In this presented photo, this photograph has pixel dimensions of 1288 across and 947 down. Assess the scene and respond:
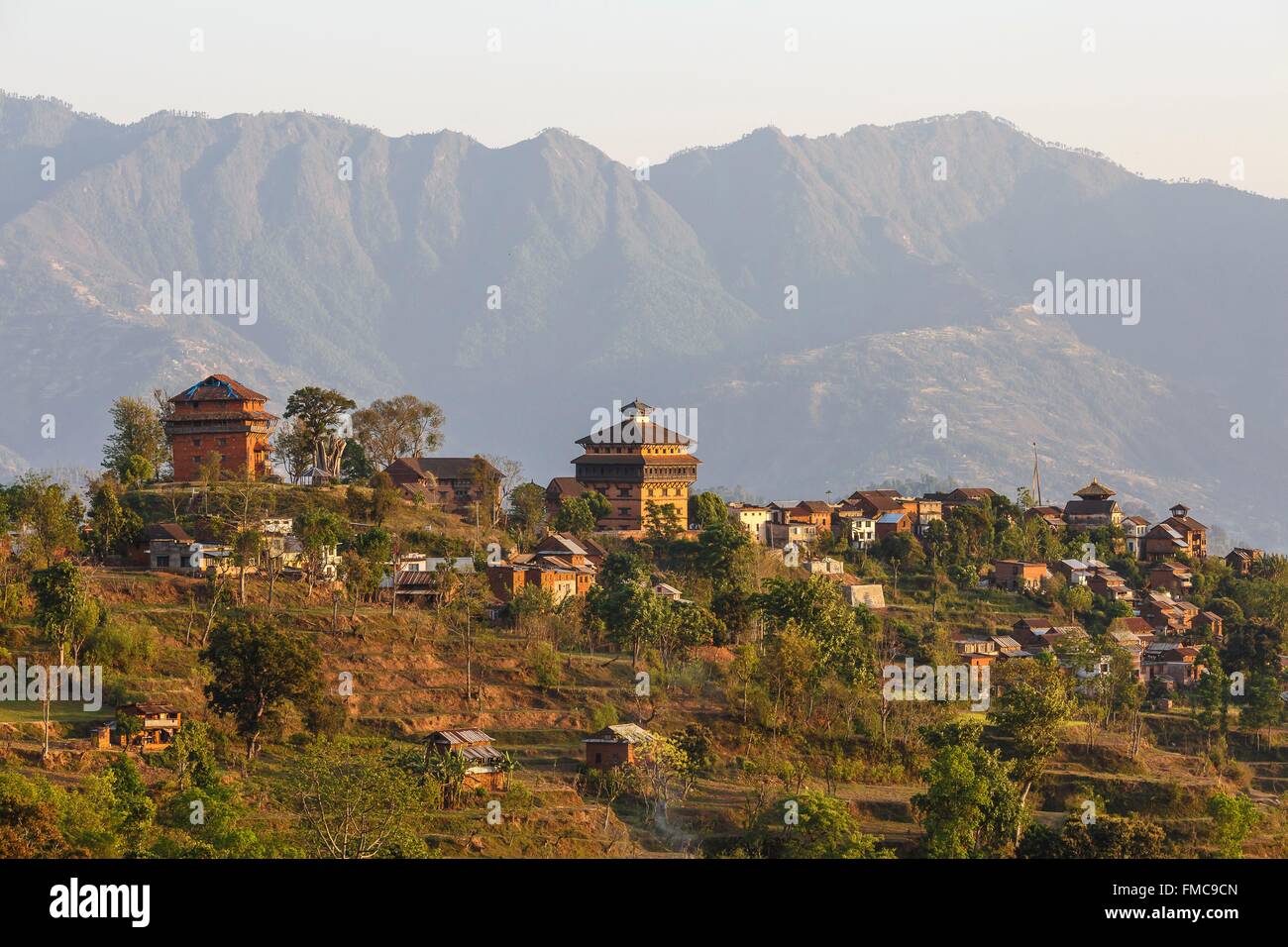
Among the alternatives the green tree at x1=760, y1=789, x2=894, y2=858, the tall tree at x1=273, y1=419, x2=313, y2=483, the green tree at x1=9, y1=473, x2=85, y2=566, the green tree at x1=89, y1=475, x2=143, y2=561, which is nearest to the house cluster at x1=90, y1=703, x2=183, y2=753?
the green tree at x1=9, y1=473, x2=85, y2=566

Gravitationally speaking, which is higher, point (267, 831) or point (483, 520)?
→ point (483, 520)

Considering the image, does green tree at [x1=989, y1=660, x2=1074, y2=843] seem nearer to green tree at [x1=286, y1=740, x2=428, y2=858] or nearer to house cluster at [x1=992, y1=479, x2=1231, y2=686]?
house cluster at [x1=992, y1=479, x2=1231, y2=686]

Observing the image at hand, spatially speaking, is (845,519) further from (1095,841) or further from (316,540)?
(1095,841)

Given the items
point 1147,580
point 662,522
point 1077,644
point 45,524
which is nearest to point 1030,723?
point 1077,644

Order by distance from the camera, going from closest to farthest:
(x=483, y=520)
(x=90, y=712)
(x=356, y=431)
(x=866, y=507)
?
(x=90, y=712) < (x=483, y=520) < (x=356, y=431) < (x=866, y=507)

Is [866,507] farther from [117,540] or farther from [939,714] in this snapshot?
[117,540]
